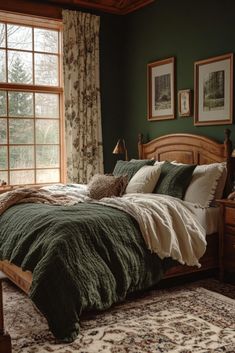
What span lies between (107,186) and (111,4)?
2773mm

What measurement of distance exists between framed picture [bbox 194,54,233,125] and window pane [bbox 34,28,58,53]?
6.36ft

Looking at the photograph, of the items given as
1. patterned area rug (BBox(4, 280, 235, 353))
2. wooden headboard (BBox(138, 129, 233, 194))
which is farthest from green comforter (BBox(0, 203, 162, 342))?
wooden headboard (BBox(138, 129, 233, 194))

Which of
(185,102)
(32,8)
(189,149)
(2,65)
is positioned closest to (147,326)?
(189,149)

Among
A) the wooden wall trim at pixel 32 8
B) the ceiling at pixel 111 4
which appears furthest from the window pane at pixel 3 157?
the ceiling at pixel 111 4

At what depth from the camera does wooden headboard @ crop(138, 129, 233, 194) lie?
13.6 ft

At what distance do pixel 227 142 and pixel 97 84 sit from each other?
2271 mm

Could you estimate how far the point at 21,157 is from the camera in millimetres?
5445

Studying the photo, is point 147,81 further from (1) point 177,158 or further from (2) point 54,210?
(2) point 54,210

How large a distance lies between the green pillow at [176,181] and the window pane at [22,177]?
6.46ft

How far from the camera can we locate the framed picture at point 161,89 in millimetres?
5074

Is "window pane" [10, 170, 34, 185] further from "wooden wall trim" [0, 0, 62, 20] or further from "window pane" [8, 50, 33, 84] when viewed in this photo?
"wooden wall trim" [0, 0, 62, 20]

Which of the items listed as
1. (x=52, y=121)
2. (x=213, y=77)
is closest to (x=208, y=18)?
(x=213, y=77)

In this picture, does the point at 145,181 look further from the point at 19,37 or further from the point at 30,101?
the point at 19,37

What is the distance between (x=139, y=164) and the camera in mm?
4680
